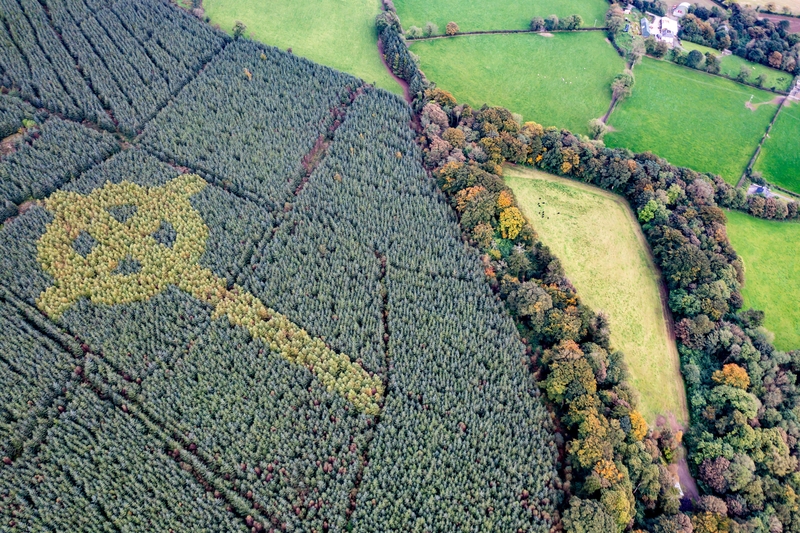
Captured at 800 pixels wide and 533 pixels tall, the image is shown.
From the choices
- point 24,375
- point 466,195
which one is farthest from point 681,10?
point 24,375

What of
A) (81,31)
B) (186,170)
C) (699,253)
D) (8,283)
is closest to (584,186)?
(699,253)

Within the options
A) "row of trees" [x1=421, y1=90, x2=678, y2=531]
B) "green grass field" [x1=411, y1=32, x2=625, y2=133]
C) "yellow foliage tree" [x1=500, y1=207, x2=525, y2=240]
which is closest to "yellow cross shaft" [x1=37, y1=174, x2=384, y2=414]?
"row of trees" [x1=421, y1=90, x2=678, y2=531]

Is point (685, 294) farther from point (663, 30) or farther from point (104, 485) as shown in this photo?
point (104, 485)

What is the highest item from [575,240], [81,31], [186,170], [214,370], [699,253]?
[699,253]

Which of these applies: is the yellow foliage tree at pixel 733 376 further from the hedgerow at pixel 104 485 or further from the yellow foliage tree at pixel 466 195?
the hedgerow at pixel 104 485

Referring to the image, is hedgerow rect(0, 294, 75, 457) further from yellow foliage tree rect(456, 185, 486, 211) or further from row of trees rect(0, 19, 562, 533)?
yellow foliage tree rect(456, 185, 486, 211)

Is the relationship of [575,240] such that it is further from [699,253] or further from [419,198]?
[419,198]
